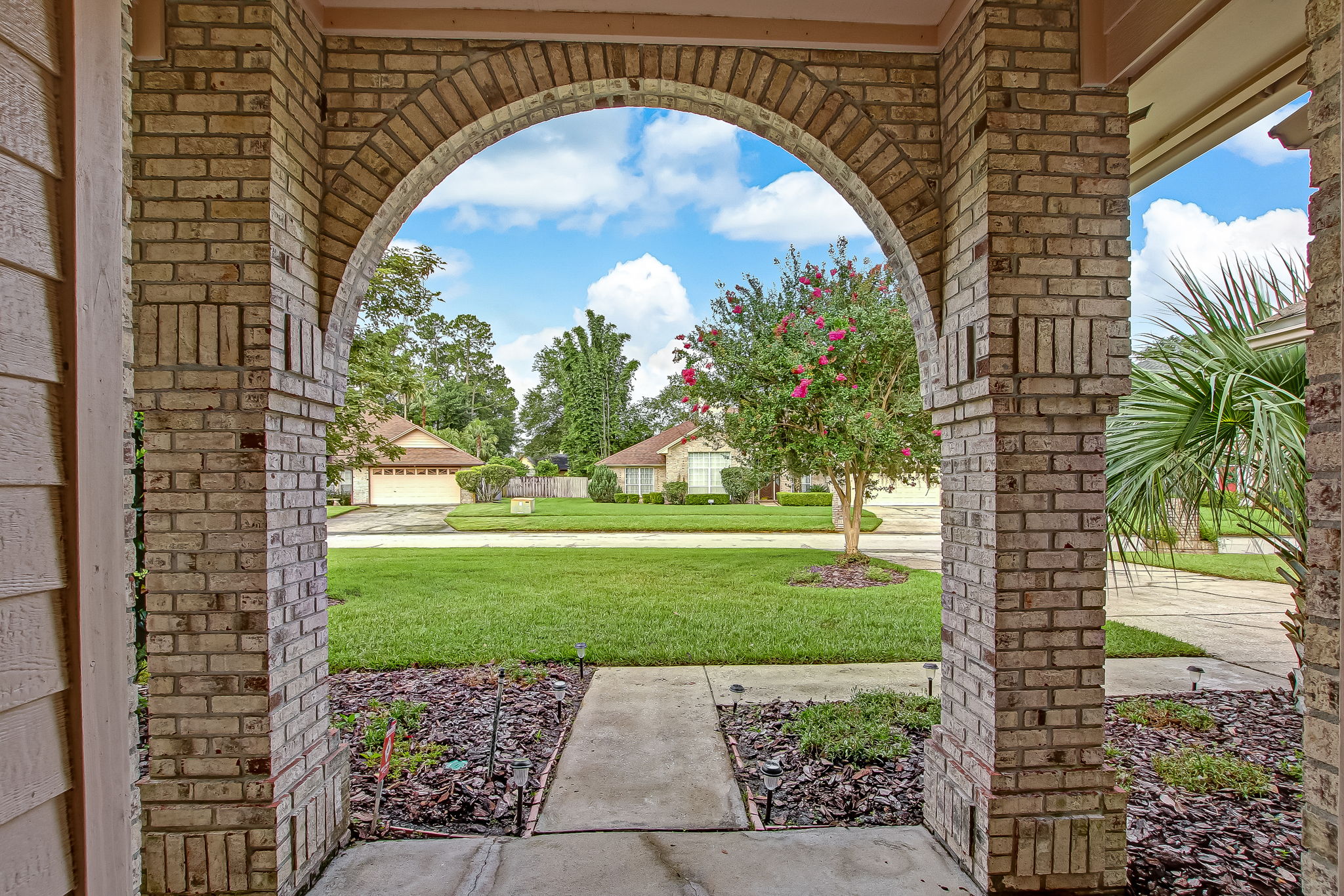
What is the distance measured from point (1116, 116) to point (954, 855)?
3069 mm

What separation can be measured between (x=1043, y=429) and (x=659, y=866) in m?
2.35

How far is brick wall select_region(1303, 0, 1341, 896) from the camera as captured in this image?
1324 mm

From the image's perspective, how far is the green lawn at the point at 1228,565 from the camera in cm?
999

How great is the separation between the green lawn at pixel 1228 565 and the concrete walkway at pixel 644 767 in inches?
315

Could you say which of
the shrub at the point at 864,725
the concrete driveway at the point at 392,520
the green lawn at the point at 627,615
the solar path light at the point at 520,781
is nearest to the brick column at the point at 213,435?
the solar path light at the point at 520,781

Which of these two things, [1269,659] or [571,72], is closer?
[571,72]

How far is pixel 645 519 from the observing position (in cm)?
1967

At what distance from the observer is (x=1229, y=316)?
3.62m

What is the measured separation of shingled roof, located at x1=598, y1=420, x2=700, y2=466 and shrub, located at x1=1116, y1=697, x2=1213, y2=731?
24853 millimetres

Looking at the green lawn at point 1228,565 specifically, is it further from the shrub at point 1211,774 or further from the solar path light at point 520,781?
the solar path light at point 520,781

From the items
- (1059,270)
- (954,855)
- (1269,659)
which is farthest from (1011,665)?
(1269,659)

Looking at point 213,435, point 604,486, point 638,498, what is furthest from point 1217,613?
point 604,486

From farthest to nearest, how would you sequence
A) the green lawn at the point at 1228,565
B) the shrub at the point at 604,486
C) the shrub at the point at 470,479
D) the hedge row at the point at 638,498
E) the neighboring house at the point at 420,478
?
the shrub at the point at 604,486 < the hedge row at the point at 638,498 < the neighboring house at the point at 420,478 < the shrub at the point at 470,479 < the green lawn at the point at 1228,565

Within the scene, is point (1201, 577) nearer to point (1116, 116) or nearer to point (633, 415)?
point (1116, 116)
